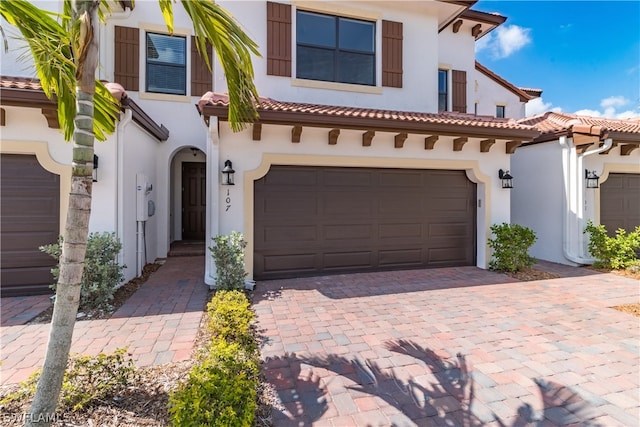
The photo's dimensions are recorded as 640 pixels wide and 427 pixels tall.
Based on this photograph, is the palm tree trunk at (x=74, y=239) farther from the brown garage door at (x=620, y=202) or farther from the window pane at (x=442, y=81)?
the brown garage door at (x=620, y=202)

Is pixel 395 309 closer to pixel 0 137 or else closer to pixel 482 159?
pixel 482 159

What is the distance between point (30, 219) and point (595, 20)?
51.9 feet

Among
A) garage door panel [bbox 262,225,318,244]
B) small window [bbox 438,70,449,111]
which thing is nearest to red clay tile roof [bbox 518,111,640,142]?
small window [bbox 438,70,449,111]

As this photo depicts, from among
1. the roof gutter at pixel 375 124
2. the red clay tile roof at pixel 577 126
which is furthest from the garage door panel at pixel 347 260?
the red clay tile roof at pixel 577 126

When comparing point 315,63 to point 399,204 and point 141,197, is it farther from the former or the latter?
point 141,197

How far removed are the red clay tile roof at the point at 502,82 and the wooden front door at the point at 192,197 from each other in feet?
41.5

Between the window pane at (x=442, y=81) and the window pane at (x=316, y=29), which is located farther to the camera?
the window pane at (x=442, y=81)

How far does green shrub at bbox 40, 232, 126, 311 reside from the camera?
509 centimetres

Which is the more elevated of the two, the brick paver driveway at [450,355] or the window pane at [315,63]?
the window pane at [315,63]

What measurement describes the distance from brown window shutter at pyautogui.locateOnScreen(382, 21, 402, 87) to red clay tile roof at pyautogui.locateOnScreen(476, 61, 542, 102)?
670 cm

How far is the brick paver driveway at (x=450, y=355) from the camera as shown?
9.12 feet

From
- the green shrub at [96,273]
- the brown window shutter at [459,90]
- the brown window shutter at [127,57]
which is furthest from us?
the brown window shutter at [459,90]

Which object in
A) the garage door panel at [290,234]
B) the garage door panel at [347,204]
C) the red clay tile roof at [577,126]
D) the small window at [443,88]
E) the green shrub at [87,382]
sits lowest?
the green shrub at [87,382]

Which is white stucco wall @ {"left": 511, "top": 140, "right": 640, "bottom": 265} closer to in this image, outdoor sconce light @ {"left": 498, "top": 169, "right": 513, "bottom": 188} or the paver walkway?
outdoor sconce light @ {"left": 498, "top": 169, "right": 513, "bottom": 188}
